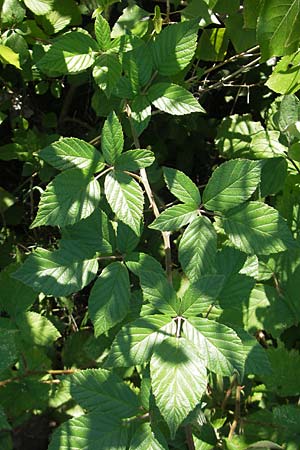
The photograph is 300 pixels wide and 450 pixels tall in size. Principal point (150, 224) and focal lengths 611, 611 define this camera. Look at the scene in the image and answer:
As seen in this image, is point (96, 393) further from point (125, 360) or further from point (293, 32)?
point (293, 32)

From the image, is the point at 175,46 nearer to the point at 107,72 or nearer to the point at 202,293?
the point at 107,72

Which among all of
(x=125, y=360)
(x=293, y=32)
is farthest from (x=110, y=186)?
(x=293, y=32)

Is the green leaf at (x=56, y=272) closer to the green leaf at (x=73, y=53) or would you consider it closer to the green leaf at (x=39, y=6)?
the green leaf at (x=73, y=53)

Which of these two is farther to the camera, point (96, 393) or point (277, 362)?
point (277, 362)

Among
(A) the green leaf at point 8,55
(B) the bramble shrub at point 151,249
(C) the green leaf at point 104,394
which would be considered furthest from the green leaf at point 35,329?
(A) the green leaf at point 8,55

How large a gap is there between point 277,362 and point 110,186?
28.2 inches

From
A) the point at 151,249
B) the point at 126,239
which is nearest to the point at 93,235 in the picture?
the point at 126,239

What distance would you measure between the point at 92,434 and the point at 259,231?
0.42 metres

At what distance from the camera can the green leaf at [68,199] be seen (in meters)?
0.98

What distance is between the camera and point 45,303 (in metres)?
1.76

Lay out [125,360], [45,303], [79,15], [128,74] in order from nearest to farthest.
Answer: [125,360]
[128,74]
[79,15]
[45,303]

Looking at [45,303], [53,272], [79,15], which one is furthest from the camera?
[45,303]

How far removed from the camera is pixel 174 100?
1.13 meters

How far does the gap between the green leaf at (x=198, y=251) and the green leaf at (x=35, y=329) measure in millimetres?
522
